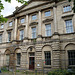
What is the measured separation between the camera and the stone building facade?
15.3 meters

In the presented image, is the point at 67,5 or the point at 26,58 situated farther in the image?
the point at 26,58

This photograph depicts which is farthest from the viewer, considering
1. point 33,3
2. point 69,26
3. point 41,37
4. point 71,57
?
point 33,3

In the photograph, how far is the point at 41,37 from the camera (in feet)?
57.9

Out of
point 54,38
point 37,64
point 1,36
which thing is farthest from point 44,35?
point 1,36

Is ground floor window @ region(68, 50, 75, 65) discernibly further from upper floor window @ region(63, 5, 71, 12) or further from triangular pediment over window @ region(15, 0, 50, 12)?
triangular pediment over window @ region(15, 0, 50, 12)

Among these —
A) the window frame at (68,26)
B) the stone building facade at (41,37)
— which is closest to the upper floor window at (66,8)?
the stone building facade at (41,37)

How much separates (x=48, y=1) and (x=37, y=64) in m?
12.1

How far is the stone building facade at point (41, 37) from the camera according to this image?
50.3 ft

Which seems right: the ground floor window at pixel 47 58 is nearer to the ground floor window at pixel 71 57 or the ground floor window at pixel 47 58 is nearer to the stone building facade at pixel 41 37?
the stone building facade at pixel 41 37

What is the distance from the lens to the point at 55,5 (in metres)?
17.2

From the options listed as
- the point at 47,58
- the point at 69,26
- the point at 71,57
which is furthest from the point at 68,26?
the point at 47,58

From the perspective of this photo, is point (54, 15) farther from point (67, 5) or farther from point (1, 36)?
point (1, 36)

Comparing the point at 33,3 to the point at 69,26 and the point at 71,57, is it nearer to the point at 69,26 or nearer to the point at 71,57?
the point at 69,26

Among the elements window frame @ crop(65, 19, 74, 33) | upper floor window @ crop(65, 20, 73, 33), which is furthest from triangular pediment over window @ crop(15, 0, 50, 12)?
upper floor window @ crop(65, 20, 73, 33)
